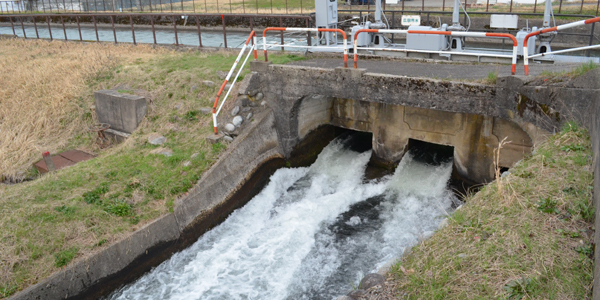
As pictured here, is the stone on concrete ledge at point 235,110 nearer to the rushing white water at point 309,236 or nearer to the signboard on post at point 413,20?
the rushing white water at point 309,236

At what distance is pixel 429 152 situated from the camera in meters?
11.4

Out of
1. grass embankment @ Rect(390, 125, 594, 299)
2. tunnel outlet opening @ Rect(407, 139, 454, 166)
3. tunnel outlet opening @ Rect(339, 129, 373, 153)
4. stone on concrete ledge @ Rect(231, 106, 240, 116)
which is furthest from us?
tunnel outlet opening @ Rect(339, 129, 373, 153)

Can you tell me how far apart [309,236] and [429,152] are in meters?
4.31

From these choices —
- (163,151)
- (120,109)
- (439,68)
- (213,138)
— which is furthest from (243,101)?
(439,68)

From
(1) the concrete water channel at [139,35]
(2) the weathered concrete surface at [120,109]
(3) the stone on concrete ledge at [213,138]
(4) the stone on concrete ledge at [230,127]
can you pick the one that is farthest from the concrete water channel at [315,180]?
(1) the concrete water channel at [139,35]

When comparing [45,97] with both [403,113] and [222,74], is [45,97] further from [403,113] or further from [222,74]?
[403,113]

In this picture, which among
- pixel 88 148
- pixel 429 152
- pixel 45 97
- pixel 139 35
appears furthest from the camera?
pixel 139 35

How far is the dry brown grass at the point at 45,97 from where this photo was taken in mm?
11625

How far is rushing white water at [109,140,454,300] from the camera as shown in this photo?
24.8 ft

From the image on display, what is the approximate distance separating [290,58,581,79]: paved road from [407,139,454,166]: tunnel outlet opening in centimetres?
183

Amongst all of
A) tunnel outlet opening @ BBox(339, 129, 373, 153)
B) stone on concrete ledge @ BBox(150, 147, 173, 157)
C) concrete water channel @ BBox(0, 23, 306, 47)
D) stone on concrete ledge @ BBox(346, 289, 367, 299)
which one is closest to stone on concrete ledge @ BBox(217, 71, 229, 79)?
stone on concrete ledge @ BBox(150, 147, 173, 157)

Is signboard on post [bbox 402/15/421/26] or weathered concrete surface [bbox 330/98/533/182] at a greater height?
signboard on post [bbox 402/15/421/26]

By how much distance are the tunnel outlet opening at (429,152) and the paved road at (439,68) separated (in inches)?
72.1

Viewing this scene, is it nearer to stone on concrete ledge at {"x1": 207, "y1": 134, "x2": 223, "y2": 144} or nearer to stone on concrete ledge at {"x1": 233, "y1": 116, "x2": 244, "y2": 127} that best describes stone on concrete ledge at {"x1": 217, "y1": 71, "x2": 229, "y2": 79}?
stone on concrete ledge at {"x1": 233, "y1": 116, "x2": 244, "y2": 127}
